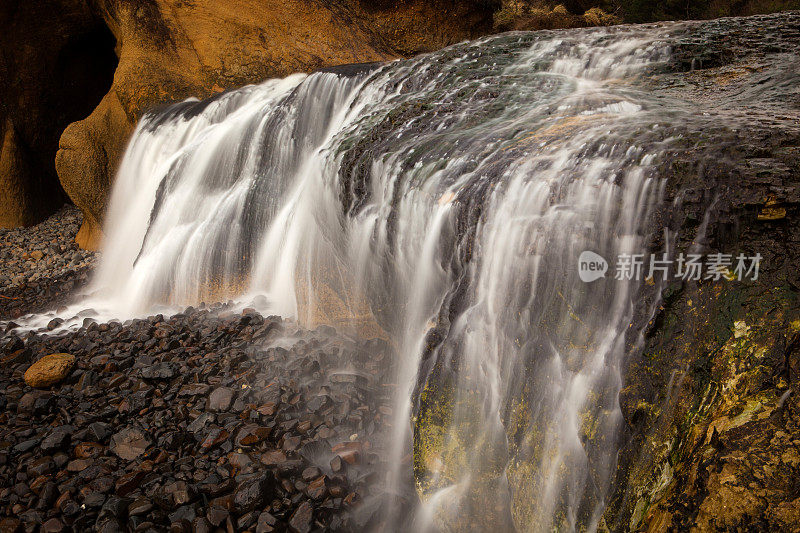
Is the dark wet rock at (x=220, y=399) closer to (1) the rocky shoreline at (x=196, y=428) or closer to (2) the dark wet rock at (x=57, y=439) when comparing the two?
(1) the rocky shoreline at (x=196, y=428)

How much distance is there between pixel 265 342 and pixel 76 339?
227cm

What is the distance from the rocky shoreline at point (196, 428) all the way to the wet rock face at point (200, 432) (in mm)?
10

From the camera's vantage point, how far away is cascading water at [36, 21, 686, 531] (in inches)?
104

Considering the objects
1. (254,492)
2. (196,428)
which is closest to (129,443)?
(196,428)

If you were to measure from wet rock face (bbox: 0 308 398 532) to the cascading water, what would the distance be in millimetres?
438

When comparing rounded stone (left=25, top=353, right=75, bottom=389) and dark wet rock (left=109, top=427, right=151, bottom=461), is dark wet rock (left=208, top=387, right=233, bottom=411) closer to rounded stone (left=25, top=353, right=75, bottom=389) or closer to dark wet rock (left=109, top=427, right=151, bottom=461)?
dark wet rock (left=109, top=427, right=151, bottom=461)

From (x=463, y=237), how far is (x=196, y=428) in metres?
2.48

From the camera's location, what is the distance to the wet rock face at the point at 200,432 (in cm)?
303

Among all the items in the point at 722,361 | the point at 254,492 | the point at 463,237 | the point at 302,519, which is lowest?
the point at 302,519

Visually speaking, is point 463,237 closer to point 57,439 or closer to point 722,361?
point 722,361

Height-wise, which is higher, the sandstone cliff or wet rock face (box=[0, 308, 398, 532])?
the sandstone cliff

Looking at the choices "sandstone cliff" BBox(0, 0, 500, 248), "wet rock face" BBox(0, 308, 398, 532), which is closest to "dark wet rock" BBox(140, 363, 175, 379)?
"wet rock face" BBox(0, 308, 398, 532)

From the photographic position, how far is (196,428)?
371cm

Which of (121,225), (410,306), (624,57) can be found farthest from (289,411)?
(121,225)
